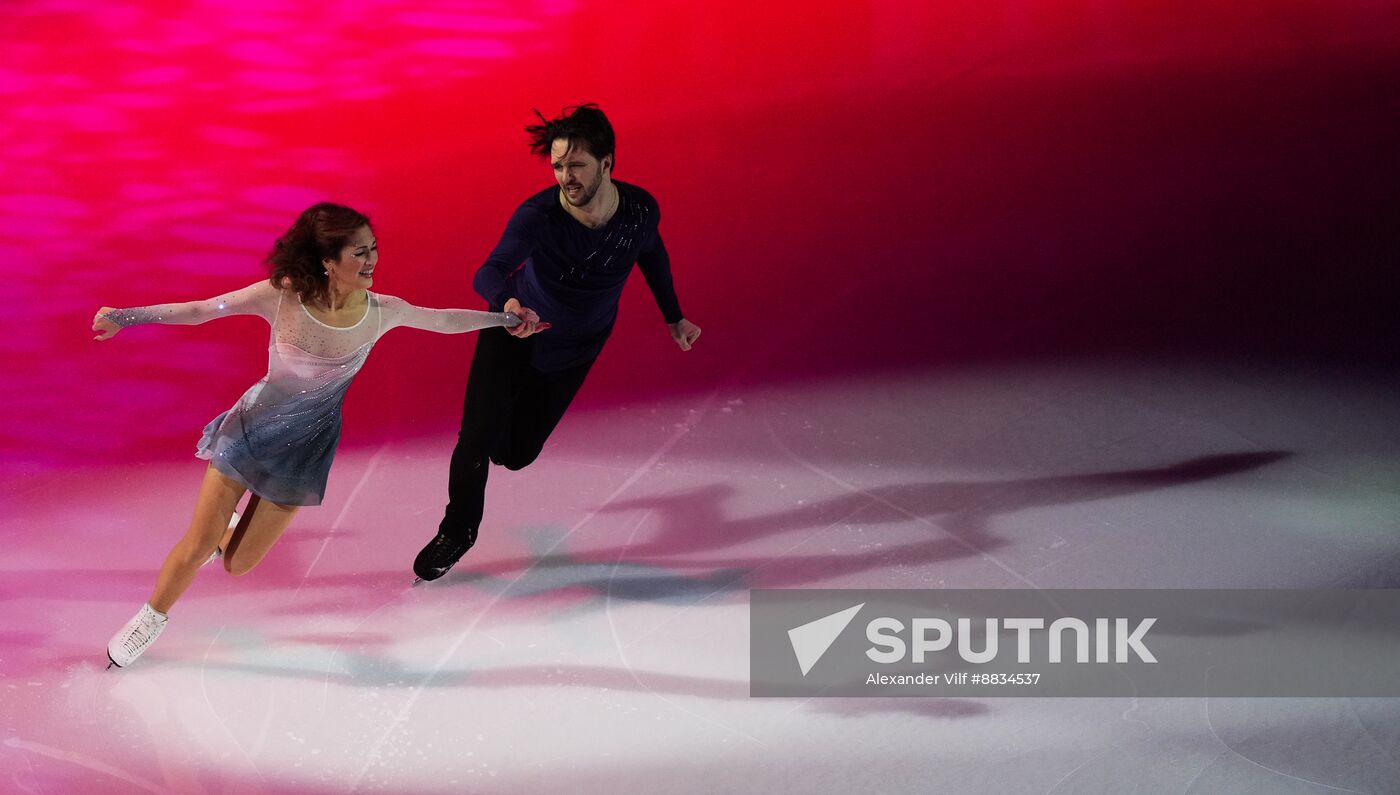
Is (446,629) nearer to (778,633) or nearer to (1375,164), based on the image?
(778,633)

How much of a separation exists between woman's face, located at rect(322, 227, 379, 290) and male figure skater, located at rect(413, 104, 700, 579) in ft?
1.22

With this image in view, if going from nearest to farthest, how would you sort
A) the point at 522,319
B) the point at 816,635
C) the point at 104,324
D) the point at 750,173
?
the point at 104,324, the point at 522,319, the point at 816,635, the point at 750,173

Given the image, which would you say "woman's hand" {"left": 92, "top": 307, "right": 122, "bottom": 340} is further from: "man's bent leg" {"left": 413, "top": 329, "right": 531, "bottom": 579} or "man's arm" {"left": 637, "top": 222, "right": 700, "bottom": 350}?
"man's arm" {"left": 637, "top": 222, "right": 700, "bottom": 350}

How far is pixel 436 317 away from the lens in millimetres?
3689

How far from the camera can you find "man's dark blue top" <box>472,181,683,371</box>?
3.96m

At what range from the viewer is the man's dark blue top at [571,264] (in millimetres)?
3965

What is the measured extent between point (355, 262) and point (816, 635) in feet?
5.45

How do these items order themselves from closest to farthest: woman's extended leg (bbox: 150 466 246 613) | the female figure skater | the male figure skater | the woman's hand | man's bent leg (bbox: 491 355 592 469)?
1. the woman's hand
2. the female figure skater
3. woman's extended leg (bbox: 150 466 246 613)
4. the male figure skater
5. man's bent leg (bbox: 491 355 592 469)

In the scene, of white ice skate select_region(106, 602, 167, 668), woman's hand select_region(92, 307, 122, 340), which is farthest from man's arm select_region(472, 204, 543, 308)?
white ice skate select_region(106, 602, 167, 668)

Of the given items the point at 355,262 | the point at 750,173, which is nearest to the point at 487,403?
the point at 355,262

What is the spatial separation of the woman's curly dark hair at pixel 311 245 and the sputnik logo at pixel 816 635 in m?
1.64

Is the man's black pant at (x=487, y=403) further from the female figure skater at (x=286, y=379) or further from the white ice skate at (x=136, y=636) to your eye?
the white ice skate at (x=136, y=636)

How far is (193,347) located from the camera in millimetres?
5594

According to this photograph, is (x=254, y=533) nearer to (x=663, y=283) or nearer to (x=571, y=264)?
(x=571, y=264)
